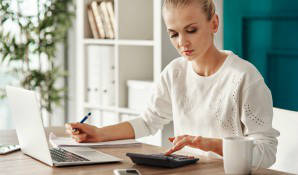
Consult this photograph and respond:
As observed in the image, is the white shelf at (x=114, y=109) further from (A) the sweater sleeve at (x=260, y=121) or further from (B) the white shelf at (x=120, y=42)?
(A) the sweater sleeve at (x=260, y=121)

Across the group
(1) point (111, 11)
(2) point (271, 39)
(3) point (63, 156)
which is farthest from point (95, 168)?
(1) point (111, 11)

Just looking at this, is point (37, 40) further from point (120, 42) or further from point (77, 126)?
point (77, 126)

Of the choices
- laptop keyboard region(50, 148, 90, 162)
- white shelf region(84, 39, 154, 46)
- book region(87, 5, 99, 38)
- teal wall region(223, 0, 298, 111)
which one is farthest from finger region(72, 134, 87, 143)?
book region(87, 5, 99, 38)

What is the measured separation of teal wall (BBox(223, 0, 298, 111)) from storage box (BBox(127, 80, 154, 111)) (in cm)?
66

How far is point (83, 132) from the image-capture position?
6.70 ft

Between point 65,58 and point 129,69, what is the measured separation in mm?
1428

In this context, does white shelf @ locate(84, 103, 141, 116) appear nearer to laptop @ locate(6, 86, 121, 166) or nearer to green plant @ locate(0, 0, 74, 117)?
green plant @ locate(0, 0, 74, 117)

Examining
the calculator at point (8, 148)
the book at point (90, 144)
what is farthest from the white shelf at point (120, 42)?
the calculator at point (8, 148)

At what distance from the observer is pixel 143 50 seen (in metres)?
3.75

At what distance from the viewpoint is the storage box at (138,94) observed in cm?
349

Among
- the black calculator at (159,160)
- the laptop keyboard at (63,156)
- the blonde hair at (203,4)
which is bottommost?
the laptop keyboard at (63,156)

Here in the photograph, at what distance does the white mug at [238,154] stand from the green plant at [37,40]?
300 cm

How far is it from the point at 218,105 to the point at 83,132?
51 centimetres

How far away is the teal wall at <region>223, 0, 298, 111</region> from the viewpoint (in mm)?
2701
